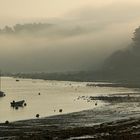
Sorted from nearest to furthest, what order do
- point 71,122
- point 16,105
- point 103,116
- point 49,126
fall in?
point 49,126 → point 71,122 → point 103,116 → point 16,105

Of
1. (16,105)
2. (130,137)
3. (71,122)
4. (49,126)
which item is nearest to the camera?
(130,137)

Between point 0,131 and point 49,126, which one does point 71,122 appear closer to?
point 49,126

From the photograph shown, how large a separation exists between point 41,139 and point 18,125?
2387 cm

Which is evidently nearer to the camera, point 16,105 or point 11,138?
point 11,138

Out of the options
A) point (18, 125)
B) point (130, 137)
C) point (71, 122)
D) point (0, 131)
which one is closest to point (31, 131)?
point (0, 131)

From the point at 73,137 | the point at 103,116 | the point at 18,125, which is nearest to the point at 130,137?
the point at 73,137

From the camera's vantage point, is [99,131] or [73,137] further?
[99,131]

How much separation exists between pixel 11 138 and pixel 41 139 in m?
6.24

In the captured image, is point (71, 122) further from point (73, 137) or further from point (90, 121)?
point (73, 137)

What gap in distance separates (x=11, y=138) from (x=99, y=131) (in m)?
12.1

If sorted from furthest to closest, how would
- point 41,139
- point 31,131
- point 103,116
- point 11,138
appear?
1. point 103,116
2. point 31,131
3. point 11,138
4. point 41,139

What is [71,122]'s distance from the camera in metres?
80.6

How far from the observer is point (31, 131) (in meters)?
66.0

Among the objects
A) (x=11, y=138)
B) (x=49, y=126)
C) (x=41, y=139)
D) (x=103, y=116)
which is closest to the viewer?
(x=41, y=139)
